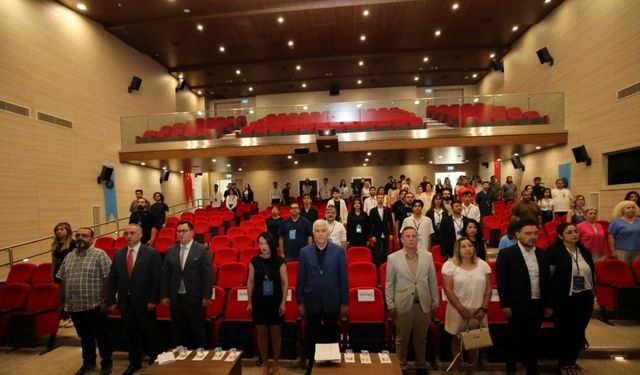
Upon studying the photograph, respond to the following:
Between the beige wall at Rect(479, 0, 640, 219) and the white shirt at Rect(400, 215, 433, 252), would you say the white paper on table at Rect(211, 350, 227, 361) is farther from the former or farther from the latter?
the beige wall at Rect(479, 0, 640, 219)

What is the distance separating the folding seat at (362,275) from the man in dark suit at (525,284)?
59.4 inches

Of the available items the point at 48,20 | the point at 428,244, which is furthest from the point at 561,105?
the point at 48,20

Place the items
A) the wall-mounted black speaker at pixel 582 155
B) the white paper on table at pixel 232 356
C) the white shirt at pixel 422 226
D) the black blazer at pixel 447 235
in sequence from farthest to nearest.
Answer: the wall-mounted black speaker at pixel 582 155 → the white shirt at pixel 422 226 → the black blazer at pixel 447 235 → the white paper on table at pixel 232 356

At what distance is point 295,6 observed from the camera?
32.0ft

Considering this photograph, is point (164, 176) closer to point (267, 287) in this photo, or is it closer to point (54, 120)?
point (54, 120)

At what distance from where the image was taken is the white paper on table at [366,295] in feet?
11.2

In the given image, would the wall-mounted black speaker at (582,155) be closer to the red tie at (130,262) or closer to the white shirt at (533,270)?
the white shirt at (533,270)

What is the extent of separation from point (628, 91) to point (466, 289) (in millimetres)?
7772

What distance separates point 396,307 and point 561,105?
32.7 feet

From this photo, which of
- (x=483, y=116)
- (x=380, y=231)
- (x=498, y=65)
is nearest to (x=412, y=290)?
(x=380, y=231)

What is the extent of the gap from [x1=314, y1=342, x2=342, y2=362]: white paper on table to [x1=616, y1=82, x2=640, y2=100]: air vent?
8.71 meters

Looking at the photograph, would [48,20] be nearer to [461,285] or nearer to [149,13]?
[149,13]

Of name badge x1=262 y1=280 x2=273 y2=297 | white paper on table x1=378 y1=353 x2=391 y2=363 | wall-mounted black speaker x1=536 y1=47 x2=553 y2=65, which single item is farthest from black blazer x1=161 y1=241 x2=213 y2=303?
wall-mounted black speaker x1=536 y1=47 x2=553 y2=65

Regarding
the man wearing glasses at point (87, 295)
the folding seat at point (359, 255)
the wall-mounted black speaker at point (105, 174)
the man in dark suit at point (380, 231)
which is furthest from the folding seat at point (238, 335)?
the wall-mounted black speaker at point (105, 174)
